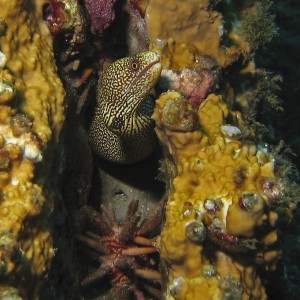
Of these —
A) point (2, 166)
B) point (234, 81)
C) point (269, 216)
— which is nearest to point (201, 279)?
point (269, 216)

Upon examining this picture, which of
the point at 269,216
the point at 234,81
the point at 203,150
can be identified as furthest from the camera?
the point at 234,81

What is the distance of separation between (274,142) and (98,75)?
3.07 metres

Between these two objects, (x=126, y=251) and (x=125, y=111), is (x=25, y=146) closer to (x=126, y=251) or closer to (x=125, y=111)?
(x=125, y=111)

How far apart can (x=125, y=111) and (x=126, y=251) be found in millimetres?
1464

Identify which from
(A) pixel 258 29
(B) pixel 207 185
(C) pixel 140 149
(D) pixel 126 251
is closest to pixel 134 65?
(C) pixel 140 149

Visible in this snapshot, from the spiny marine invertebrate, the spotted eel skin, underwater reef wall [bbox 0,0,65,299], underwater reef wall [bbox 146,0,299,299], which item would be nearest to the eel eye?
the spotted eel skin

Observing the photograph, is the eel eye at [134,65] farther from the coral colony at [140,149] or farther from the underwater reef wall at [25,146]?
the underwater reef wall at [25,146]

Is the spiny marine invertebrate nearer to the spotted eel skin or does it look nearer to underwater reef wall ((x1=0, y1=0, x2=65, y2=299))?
the spotted eel skin

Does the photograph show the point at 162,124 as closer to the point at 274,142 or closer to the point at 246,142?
the point at 246,142

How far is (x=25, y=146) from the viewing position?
2.62m

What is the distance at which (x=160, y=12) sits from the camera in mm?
3799

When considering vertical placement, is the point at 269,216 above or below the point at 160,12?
below

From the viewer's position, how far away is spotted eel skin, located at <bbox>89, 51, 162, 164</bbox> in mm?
3707

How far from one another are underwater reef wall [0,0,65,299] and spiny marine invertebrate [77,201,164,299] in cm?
98
